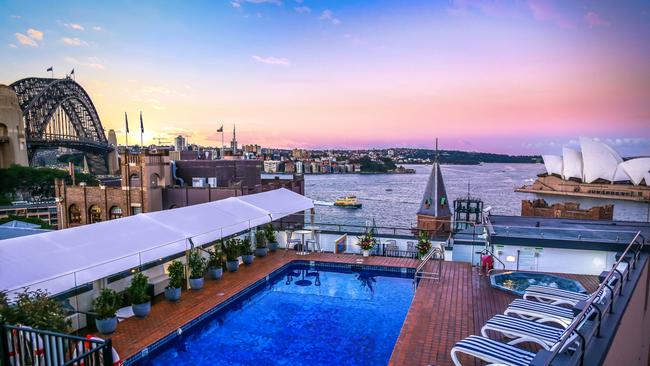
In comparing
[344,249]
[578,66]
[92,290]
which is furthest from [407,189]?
[92,290]

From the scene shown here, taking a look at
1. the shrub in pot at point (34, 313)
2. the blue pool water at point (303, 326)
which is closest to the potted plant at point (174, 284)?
the blue pool water at point (303, 326)

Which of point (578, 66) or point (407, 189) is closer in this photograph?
point (578, 66)

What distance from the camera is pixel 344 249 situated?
571 inches

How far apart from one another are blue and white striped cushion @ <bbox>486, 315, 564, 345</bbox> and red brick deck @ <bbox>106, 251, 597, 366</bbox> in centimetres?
102

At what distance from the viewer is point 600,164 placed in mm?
74375

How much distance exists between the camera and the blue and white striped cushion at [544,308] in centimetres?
610

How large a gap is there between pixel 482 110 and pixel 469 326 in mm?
28057

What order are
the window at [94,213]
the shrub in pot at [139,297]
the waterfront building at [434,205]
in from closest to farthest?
the shrub in pot at [139,297], the waterfront building at [434,205], the window at [94,213]

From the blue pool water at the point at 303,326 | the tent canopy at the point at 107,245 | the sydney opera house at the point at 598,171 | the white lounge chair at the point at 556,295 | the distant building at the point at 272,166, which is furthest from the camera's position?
the distant building at the point at 272,166

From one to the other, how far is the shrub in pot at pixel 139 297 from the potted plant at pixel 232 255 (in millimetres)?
3391

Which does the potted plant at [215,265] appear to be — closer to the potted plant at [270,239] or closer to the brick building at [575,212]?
the potted plant at [270,239]

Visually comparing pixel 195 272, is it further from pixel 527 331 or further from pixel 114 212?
pixel 114 212

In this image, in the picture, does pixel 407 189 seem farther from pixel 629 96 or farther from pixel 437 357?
pixel 437 357

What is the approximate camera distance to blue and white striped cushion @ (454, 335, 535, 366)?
4562mm
